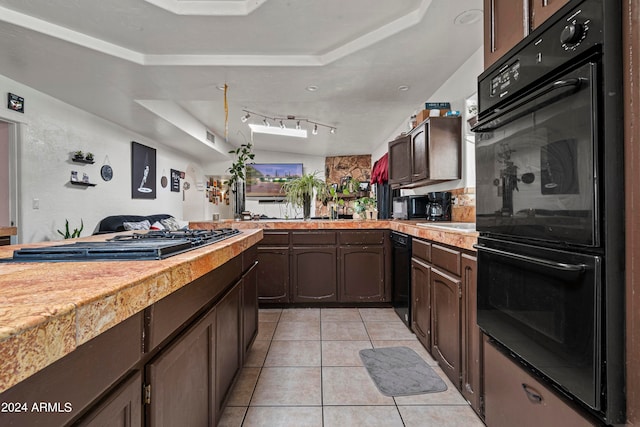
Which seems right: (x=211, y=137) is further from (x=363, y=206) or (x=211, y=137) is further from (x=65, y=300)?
(x=65, y=300)

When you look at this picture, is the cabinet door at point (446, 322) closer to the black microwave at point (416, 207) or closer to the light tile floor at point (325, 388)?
the light tile floor at point (325, 388)

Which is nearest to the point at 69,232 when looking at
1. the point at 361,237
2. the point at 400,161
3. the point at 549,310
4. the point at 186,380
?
the point at 361,237

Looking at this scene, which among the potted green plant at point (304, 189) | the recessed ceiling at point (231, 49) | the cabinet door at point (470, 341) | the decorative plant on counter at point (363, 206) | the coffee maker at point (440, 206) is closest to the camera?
→ the cabinet door at point (470, 341)

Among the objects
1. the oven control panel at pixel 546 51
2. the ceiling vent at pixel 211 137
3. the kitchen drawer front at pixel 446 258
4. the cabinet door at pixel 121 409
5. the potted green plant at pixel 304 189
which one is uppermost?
the ceiling vent at pixel 211 137

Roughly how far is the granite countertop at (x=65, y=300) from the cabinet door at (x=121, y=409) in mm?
172

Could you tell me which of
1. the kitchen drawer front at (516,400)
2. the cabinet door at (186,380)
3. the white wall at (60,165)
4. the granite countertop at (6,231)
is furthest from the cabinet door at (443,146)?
the white wall at (60,165)

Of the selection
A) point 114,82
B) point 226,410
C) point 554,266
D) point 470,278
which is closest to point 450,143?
point 470,278

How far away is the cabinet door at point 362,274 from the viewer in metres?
3.36

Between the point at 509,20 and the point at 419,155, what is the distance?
1970mm

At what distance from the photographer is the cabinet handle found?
1.05 meters

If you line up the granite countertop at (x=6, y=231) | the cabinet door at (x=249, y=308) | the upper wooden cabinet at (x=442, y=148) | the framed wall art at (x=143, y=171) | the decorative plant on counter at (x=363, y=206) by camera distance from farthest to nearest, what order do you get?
the framed wall art at (x=143, y=171) → the decorative plant on counter at (x=363, y=206) → the upper wooden cabinet at (x=442, y=148) → the granite countertop at (x=6, y=231) → the cabinet door at (x=249, y=308)

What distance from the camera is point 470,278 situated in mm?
1598

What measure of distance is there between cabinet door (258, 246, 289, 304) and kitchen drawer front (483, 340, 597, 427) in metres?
2.23

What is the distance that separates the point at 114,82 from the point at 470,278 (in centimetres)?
381
